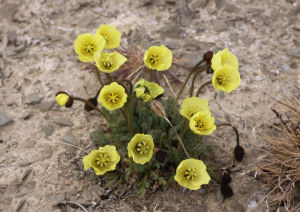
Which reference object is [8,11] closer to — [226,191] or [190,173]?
[190,173]

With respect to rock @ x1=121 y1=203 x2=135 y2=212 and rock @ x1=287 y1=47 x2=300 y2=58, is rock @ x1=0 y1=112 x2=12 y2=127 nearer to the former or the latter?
rock @ x1=121 y1=203 x2=135 y2=212

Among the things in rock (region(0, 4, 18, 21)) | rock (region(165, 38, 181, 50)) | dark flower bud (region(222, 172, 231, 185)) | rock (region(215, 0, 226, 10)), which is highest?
rock (region(0, 4, 18, 21))

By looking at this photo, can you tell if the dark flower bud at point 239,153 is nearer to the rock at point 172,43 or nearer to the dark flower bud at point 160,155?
the dark flower bud at point 160,155

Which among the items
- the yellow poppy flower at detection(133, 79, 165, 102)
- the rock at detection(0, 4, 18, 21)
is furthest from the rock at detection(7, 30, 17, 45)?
the yellow poppy flower at detection(133, 79, 165, 102)

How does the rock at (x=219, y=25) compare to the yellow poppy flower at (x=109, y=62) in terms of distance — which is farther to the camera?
the rock at (x=219, y=25)

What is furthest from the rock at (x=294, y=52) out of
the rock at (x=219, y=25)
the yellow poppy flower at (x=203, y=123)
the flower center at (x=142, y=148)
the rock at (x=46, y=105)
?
the rock at (x=46, y=105)

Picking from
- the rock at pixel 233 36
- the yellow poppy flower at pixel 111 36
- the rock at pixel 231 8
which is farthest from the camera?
the rock at pixel 231 8
